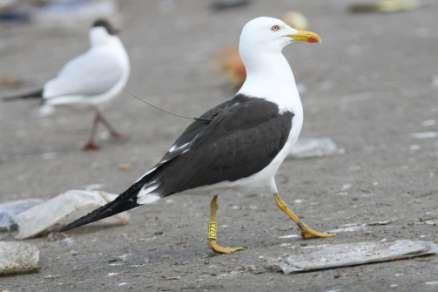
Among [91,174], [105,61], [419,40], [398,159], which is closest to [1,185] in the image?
[91,174]

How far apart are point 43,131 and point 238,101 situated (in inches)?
207

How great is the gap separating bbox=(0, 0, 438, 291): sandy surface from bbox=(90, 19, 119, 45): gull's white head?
0.82m

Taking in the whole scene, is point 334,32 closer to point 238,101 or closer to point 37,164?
point 37,164

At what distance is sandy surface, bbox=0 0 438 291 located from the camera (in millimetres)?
5332

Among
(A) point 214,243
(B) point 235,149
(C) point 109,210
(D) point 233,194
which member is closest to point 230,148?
(B) point 235,149

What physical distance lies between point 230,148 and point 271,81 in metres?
0.50

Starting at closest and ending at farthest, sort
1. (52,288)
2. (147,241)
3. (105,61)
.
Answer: (52,288) < (147,241) < (105,61)

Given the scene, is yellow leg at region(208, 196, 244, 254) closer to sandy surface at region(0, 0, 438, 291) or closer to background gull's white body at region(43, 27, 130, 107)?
sandy surface at region(0, 0, 438, 291)

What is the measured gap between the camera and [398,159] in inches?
301

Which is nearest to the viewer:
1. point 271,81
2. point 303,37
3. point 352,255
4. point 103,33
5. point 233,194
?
point 352,255

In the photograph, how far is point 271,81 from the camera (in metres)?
5.84

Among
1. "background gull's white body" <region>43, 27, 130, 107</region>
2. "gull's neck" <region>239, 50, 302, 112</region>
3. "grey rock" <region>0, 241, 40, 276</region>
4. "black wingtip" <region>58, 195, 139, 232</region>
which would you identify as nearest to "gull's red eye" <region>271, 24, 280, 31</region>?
"gull's neck" <region>239, 50, 302, 112</region>

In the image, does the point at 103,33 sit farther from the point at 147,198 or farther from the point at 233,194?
the point at 147,198

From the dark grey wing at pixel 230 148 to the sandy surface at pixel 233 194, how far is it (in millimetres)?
412
